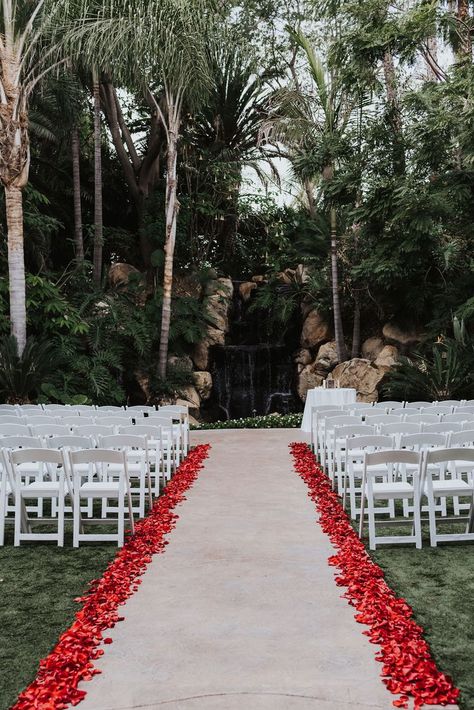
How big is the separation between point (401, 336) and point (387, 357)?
1.23 metres

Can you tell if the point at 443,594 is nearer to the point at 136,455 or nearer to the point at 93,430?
the point at 136,455

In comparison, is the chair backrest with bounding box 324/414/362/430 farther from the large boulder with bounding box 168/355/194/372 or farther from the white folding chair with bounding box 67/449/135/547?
the large boulder with bounding box 168/355/194/372

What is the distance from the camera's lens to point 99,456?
6449 mm

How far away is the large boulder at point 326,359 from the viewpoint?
70.7 ft

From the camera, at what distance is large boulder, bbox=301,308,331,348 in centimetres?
2288

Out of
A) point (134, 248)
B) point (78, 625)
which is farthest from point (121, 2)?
point (78, 625)

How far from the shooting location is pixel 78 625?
14.4ft

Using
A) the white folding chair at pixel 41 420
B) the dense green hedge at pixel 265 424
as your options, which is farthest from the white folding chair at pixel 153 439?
the dense green hedge at pixel 265 424

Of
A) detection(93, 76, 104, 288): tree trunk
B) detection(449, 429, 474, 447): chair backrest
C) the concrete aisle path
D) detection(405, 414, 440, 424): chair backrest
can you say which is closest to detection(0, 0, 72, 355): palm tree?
detection(93, 76, 104, 288): tree trunk

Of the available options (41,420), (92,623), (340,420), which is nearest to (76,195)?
(41,420)

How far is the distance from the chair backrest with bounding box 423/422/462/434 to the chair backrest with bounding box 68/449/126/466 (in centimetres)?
382

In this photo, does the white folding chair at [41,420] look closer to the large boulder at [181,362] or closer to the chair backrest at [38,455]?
the chair backrest at [38,455]

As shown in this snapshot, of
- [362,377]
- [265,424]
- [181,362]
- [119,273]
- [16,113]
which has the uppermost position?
[16,113]

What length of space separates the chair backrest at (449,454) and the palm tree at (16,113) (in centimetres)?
1143
